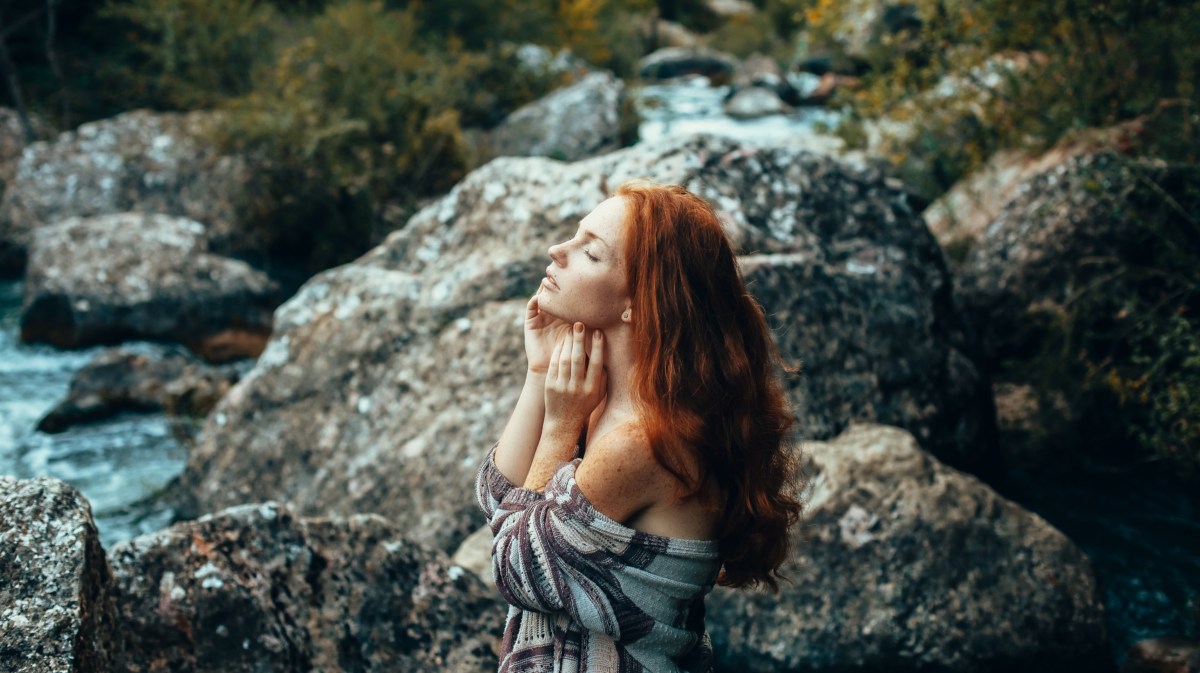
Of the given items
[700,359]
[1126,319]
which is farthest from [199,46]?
[700,359]

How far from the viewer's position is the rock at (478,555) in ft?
14.4

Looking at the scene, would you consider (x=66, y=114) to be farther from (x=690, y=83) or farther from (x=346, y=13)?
(x=690, y=83)

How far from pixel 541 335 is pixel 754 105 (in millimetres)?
14783

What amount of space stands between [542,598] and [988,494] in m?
2.92

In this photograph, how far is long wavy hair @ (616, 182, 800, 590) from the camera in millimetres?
2342

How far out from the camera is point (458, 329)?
5.61 meters

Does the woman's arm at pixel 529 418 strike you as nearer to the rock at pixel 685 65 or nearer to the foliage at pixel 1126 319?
the foliage at pixel 1126 319

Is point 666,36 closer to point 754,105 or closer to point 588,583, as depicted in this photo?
point 754,105

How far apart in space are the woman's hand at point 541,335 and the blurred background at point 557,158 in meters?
3.57

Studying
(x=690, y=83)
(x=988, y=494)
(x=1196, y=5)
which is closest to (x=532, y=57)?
(x=690, y=83)

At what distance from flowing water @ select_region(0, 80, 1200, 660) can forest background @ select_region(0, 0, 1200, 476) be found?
33cm

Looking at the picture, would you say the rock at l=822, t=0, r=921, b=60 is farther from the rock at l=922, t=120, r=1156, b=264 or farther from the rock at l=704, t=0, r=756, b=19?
the rock at l=704, t=0, r=756, b=19

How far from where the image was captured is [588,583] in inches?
90.7

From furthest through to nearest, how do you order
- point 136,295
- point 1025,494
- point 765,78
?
point 765,78 < point 136,295 < point 1025,494
